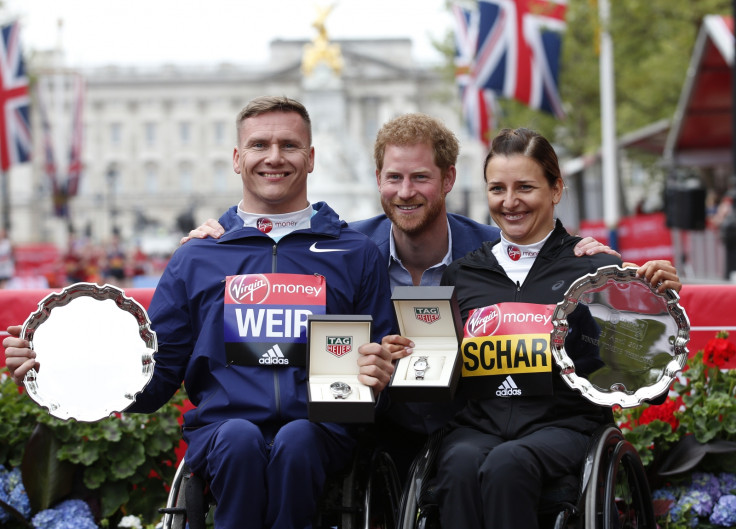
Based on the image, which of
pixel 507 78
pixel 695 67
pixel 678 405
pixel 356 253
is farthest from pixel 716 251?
pixel 356 253

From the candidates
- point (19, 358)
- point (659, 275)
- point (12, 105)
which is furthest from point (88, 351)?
point (12, 105)

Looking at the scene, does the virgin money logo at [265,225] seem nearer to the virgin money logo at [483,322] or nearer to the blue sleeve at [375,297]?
the blue sleeve at [375,297]

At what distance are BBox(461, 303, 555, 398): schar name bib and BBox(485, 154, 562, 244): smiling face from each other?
0.30m

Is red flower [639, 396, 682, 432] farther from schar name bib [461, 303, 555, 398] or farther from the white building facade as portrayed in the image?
the white building facade

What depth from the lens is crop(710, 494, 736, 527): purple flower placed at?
14.2 feet

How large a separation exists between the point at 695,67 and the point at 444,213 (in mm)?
13535

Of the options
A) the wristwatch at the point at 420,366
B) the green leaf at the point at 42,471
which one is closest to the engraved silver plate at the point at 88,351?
the wristwatch at the point at 420,366

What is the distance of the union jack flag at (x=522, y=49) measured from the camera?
669 inches

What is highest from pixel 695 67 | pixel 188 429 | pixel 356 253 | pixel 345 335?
pixel 695 67

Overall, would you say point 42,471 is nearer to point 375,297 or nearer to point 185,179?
point 375,297

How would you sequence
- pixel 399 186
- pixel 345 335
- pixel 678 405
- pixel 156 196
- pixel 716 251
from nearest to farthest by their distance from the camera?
pixel 345 335
pixel 399 186
pixel 678 405
pixel 716 251
pixel 156 196

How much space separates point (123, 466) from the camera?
470cm

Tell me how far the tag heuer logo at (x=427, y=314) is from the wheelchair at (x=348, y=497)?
538 millimetres

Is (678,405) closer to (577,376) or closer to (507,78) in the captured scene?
(577,376)
